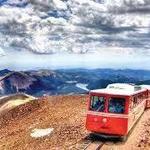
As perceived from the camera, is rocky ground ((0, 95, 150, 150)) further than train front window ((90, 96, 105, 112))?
Yes

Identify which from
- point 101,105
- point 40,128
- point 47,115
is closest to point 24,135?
point 40,128

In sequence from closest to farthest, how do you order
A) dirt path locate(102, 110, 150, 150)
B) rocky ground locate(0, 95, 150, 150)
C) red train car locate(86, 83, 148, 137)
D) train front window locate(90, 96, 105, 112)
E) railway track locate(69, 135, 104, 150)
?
railway track locate(69, 135, 104, 150) → dirt path locate(102, 110, 150, 150) → red train car locate(86, 83, 148, 137) → train front window locate(90, 96, 105, 112) → rocky ground locate(0, 95, 150, 150)

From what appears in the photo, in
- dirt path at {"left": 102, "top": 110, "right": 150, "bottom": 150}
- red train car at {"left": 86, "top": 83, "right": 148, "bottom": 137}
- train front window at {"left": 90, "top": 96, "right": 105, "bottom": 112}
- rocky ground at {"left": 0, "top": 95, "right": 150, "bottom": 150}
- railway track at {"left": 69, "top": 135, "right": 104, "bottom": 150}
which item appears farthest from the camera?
rocky ground at {"left": 0, "top": 95, "right": 150, "bottom": 150}

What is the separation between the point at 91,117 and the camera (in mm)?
31062

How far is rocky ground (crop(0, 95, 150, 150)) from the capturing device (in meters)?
32.1

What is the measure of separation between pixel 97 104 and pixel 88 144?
10.5ft

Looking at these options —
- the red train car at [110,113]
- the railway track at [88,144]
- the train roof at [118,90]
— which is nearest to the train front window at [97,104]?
the red train car at [110,113]

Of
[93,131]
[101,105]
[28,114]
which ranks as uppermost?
[101,105]

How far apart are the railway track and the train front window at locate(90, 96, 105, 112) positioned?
8.37 feet

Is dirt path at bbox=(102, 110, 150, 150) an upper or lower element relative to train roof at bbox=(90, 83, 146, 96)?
lower

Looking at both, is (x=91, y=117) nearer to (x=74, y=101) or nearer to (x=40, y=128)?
(x=40, y=128)

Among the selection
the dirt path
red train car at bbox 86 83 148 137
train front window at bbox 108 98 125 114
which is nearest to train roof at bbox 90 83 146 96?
red train car at bbox 86 83 148 137

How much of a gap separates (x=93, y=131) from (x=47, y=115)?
1396cm

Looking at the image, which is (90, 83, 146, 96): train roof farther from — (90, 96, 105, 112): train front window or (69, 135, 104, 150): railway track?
(69, 135, 104, 150): railway track
